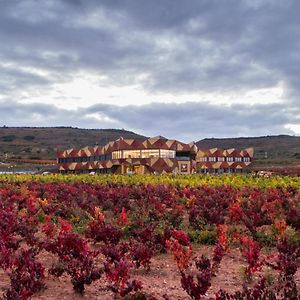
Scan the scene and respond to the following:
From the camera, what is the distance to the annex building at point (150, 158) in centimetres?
5988

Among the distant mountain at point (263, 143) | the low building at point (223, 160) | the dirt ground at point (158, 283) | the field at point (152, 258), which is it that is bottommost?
the dirt ground at point (158, 283)

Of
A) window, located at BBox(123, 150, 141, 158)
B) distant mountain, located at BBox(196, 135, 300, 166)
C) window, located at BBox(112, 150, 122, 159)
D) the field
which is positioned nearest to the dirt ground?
the field

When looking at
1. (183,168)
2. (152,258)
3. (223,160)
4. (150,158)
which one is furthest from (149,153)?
(152,258)

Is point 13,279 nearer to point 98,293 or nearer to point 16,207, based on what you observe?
point 98,293

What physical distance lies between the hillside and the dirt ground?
97244mm

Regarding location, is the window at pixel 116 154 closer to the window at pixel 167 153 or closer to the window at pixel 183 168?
the window at pixel 167 153

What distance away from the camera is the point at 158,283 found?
A: 7.51 metres

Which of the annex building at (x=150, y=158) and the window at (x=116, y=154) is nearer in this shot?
the annex building at (x=150, y=158)

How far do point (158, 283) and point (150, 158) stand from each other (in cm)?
5194

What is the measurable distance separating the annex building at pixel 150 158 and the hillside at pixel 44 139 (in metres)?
37.7

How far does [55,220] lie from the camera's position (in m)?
13.4

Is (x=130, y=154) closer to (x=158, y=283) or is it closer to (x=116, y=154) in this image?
(x=116, y=154)

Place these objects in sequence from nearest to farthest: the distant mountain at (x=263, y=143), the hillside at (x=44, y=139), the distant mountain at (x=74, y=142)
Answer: the hillside at (x=44, y=139) < the distant mountain at (x=74, y=142) < the distant mountain at (x=263, y=143)

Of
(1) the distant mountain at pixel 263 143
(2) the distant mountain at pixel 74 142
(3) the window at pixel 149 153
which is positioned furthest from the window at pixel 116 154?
(1) the distant mountain at pixel 263 143
